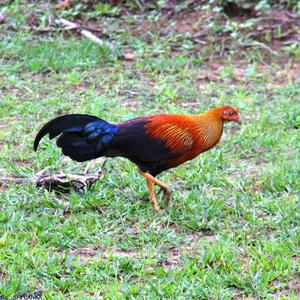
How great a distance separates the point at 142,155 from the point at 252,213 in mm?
975

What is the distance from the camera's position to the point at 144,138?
19.7 ft

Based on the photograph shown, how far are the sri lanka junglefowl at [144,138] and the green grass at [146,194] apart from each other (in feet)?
1.31

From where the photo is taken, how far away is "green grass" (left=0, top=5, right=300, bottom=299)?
498 centimetres

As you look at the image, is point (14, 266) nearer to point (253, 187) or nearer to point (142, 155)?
point (142, 155)

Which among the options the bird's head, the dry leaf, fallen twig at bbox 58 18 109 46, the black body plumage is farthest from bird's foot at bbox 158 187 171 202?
fallen twig at bbox 58 18 109 46

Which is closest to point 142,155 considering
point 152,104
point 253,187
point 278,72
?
point 253,187

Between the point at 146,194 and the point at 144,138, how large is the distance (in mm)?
665

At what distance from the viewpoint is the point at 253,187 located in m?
6.68

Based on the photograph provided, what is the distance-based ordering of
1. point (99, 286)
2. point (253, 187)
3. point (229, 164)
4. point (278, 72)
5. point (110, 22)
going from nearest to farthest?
point (99, 286) < point (253, 187) < point (229, 164) < point (278, 72) < point (110, 22)

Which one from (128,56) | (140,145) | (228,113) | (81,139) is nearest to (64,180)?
(81,139)

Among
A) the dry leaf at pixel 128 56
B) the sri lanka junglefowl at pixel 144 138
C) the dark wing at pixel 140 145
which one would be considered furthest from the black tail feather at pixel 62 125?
the dry leaf at pixel 128 56

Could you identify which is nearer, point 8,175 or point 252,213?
point 252,213

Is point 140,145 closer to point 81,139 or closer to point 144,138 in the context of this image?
point 144,138

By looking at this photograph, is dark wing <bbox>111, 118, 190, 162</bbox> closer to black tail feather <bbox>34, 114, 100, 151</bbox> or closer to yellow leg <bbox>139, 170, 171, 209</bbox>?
yellow leg <bbox>139, 170, 171, 209</bbox>
